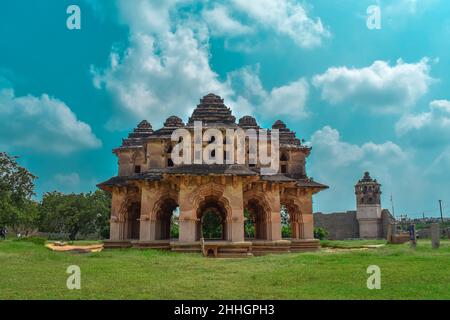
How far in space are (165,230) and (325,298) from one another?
22.7m

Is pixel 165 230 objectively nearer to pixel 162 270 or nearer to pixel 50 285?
pixel 162 270

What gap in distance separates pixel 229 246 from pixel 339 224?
3558 centimetres

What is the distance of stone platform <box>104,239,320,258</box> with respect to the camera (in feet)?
72.4

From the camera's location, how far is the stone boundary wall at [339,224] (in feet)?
174

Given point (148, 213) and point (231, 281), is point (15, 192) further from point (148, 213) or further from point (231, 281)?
point (231, 281)

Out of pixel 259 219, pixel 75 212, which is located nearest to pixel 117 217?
pixel 259 219

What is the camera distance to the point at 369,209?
51625 millimetres

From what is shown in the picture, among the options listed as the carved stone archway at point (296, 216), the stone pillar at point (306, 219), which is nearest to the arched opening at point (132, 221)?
the carved stone archway at point (296, 216)

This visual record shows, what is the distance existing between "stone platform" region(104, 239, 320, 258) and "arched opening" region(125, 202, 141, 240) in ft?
6.64

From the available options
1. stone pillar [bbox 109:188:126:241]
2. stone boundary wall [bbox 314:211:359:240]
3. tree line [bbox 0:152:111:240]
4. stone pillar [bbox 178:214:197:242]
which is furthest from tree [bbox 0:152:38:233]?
stone boundary wall [bbox 314:211:359:240]

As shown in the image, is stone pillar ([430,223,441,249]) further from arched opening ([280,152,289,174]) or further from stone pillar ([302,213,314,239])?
arched opening ([280,152,289,174])

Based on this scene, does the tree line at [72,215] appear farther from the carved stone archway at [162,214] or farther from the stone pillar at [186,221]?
the stone pillar at [186,221]

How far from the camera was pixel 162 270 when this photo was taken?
13586mm

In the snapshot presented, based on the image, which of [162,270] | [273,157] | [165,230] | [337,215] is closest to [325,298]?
[162,270]
